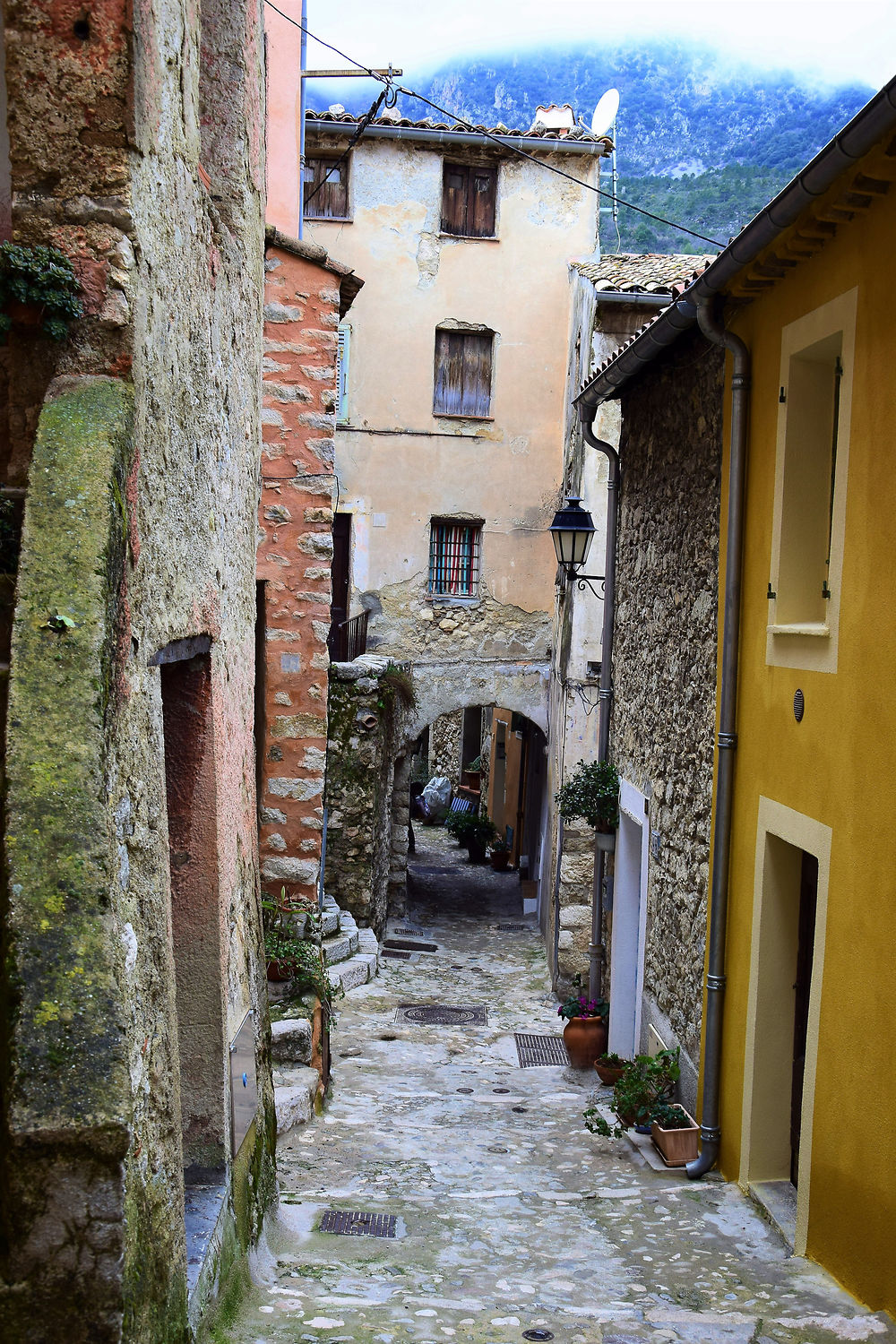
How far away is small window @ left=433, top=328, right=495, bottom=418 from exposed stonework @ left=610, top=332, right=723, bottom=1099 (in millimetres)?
8528

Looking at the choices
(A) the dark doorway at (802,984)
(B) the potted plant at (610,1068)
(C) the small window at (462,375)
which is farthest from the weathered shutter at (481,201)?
(A) the dark doorway at (802,984)

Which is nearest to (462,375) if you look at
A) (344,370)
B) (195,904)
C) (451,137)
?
(344,370)

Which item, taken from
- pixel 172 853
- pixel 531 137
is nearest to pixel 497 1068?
pixel 172 853

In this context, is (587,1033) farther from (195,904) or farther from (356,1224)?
(195,904)

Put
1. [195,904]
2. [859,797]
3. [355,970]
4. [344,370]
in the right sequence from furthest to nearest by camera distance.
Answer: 1. [344,370]
2. [355,970]
3. [859,797]
4. [195,904]

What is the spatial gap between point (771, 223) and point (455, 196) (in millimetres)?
13545

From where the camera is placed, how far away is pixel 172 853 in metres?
3.86

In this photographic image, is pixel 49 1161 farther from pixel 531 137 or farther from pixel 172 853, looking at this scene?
pixel 531 137

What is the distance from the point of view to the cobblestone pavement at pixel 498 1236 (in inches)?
160

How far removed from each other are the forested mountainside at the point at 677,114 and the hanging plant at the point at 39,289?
1218 inches

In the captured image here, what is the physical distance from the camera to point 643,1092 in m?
6.68

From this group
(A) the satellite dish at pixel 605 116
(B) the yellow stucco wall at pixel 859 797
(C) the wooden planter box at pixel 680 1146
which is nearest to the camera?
Answer: (B) the yellow stucco wall at pixel 859 797

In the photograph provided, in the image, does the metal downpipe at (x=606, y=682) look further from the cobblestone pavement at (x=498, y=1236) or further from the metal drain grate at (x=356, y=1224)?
the metal drain grate at (x=356, y=1224)

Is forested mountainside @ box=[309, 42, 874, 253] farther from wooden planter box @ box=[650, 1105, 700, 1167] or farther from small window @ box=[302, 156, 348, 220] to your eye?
wooden planter box @ box=[650, 1105, 700, 1167]
